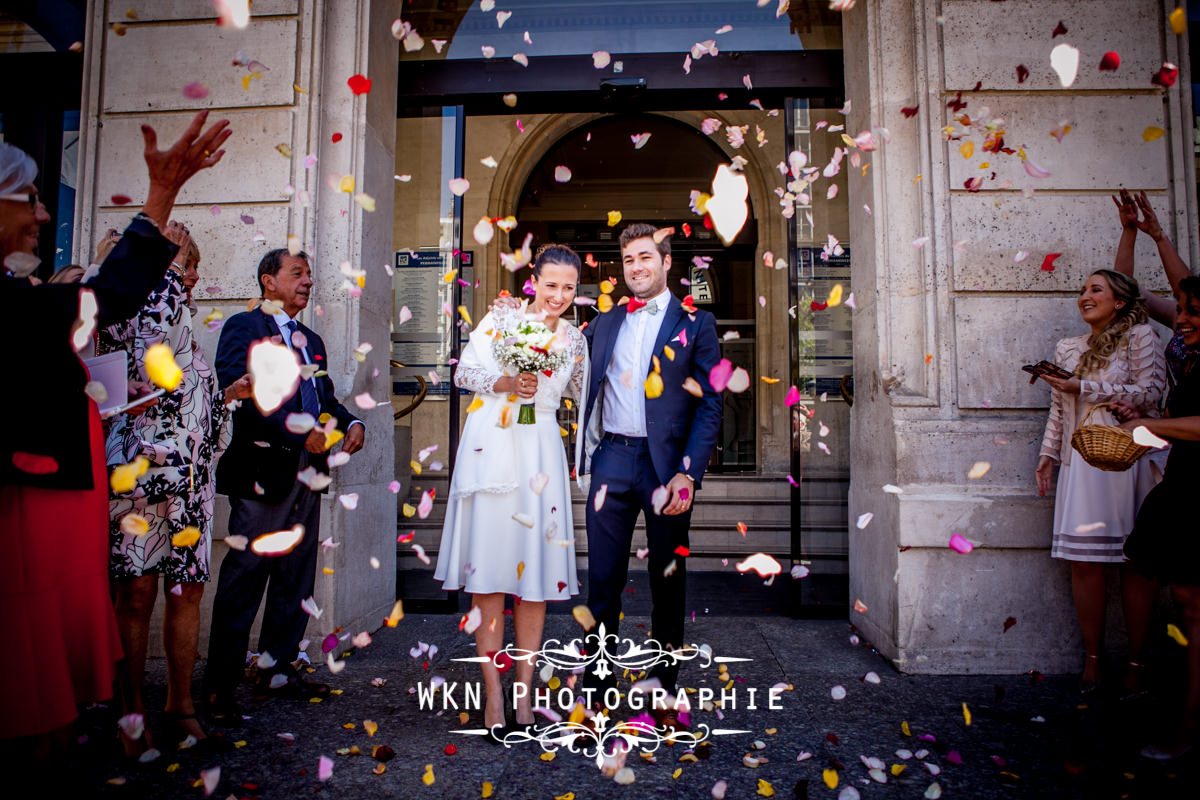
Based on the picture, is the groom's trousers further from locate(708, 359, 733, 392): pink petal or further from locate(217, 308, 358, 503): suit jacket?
locate(217, 308, 358, 503): suit jacket

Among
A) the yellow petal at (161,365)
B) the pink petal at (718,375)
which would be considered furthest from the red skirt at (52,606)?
the pink petal at (718,375)

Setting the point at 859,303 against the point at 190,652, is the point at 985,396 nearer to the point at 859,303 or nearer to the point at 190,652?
the point at 859,303

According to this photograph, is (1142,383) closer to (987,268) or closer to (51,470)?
(987,268)

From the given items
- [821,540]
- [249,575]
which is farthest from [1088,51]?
[249,575]

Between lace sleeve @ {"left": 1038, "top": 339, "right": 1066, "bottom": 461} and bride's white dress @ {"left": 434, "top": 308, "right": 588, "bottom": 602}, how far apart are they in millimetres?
2453

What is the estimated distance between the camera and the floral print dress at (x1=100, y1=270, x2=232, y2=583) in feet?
8.46

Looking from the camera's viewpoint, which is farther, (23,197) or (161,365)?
(161,365)

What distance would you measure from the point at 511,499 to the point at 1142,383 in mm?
2987

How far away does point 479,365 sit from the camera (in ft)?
9.66

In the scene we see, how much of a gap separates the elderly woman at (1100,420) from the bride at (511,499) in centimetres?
241

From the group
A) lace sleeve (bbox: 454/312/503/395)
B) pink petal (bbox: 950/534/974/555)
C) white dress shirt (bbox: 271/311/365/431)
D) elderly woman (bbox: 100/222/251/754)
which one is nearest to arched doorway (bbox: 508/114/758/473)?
pink petal (bbox: 950/534/974/555)

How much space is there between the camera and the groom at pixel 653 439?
2957 millimetres

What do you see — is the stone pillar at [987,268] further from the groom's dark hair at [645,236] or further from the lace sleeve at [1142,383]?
the groom's dark hair at [645,236]

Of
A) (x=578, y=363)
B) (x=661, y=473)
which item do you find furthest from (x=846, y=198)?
(x=661, y=473)
